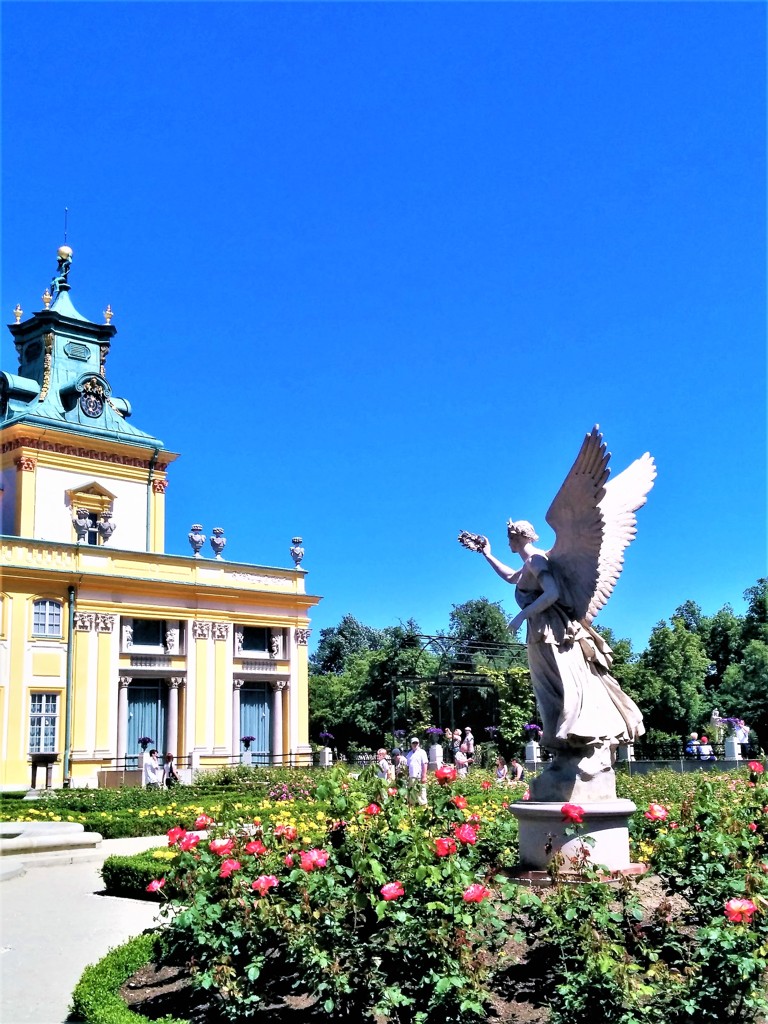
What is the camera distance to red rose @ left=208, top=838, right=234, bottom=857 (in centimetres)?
632

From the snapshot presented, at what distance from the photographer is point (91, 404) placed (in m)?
37.7

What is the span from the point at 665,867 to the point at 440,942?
187 cm

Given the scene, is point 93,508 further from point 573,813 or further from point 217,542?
point 573,813

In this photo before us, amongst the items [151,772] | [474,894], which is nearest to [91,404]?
[151,772]

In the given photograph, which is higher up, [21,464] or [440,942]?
[21,464]

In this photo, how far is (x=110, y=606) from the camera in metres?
32.2

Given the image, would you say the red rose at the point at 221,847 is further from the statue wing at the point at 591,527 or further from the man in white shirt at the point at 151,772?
the man in white shirt at the point at 151,772

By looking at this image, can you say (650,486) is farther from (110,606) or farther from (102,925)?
(110,606)

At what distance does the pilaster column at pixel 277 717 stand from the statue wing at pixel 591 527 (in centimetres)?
2997

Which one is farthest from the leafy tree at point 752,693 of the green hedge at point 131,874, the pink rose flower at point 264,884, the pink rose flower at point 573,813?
the pink rose flower at point 264,884

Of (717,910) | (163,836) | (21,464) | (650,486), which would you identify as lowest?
(163,836)

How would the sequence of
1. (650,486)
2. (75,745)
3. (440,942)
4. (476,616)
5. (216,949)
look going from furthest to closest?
(476,616) → (75,745) → (650,486) → (216,949) → (440,942)

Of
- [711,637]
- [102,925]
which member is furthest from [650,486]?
[711,637]

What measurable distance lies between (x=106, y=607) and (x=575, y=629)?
1046 inches
